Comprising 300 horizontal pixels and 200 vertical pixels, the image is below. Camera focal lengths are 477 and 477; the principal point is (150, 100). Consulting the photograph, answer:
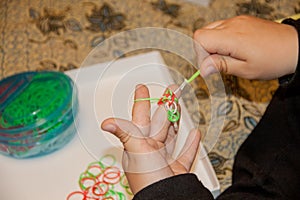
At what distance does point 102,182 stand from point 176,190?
0.68 feet

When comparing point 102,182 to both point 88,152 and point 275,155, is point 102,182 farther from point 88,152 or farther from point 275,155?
point 275,155

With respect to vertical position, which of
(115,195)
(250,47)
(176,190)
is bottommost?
(115,195)

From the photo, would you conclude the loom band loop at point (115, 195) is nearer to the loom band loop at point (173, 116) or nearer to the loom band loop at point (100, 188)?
the loom band loop at point (100, 188)

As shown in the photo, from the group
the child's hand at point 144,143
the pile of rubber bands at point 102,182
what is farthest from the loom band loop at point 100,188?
the child's hand at point 144,143

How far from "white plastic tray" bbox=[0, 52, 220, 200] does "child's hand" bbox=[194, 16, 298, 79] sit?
0.33ft

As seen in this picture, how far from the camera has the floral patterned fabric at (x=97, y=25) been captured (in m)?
0.82

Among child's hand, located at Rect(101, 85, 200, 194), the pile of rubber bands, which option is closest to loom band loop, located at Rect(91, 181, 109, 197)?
the pile of rubber bands

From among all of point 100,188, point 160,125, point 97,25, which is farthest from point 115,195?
point 97,25

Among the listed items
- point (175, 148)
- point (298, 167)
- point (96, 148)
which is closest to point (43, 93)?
point (96, 148)

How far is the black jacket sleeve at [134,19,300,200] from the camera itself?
64 centimetres

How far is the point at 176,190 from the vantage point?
518mm

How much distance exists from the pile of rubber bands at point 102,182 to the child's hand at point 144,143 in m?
0.15

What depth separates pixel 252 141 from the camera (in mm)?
707

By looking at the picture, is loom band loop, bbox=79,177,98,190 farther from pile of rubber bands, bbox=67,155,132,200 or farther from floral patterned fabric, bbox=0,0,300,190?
floral patterned fabric, bbox=0,0,300,190
